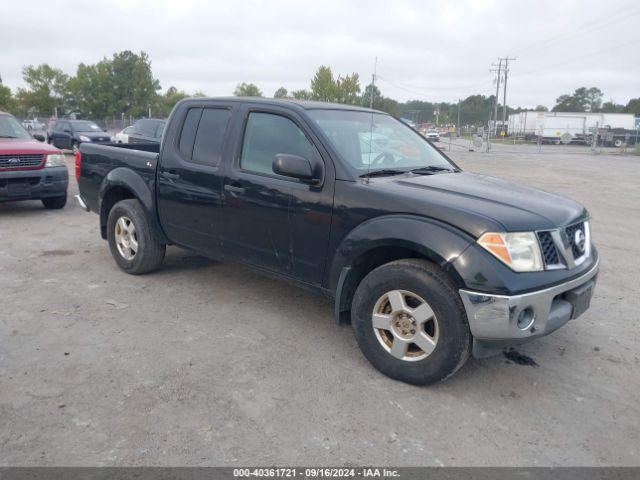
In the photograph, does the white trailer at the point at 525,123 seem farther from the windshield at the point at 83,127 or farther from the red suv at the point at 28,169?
the red suv at the point at 28,169

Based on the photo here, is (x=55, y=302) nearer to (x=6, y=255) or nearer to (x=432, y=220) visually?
(x=6, y=255)

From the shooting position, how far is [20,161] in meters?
8.59

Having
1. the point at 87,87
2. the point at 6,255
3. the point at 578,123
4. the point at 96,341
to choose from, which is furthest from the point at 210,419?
the point at 87,87

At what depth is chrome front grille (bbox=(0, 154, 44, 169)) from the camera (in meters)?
8.38

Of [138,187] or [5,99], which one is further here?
[5,99]

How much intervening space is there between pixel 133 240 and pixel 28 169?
4260 millimetres

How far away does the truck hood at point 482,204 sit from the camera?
3.27 meters

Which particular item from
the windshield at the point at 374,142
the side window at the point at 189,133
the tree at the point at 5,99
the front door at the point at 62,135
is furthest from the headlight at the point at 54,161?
the tree at the point at 5,99

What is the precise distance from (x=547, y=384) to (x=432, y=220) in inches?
54.0

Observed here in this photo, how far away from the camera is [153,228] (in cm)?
543

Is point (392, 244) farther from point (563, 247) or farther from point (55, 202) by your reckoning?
point (55, 202)

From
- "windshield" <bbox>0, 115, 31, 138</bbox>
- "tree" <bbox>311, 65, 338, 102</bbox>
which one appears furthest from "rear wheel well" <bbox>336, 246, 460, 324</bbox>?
"tree" <bbox>311, 65, 338, 102</bbox>

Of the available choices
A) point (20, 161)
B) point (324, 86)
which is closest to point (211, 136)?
point (20, 161)

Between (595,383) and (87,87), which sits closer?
(595,383)
